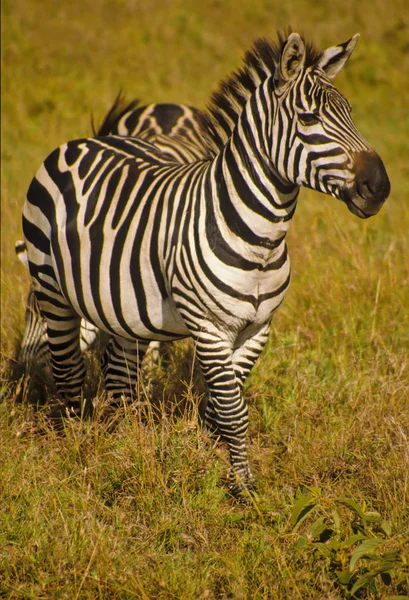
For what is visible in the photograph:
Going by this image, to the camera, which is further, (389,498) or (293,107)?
(389,498)

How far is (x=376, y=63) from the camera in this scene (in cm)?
1296

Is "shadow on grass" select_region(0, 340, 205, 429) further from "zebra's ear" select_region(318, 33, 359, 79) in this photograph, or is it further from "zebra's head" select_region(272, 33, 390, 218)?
"zebra's ear" select_region(318, 33, 359, 79)

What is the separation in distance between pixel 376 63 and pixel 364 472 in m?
10.6

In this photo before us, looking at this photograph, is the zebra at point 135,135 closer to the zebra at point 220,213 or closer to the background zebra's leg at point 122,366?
the background zebra's leg at point 122,366

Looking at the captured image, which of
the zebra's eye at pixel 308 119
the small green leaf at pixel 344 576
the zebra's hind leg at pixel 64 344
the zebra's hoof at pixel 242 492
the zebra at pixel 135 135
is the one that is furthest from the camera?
the zebra at pixel 135 135

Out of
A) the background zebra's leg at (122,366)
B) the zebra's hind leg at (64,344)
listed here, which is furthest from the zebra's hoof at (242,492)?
the zebra's hind leg at (64,344)

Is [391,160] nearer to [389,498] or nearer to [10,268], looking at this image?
[10,268]

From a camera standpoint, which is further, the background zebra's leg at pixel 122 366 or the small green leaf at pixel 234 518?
the background zebra's leg at pixel 122 366

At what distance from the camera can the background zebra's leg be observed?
4.80 m

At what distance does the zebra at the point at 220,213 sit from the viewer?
3.38 m

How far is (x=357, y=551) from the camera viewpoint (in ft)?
9.61

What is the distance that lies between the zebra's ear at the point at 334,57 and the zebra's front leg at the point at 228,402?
1.48 meters

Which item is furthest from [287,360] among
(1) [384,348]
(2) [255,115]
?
(2) [255,115]

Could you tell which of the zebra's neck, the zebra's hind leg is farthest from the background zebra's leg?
the zebra's neck
